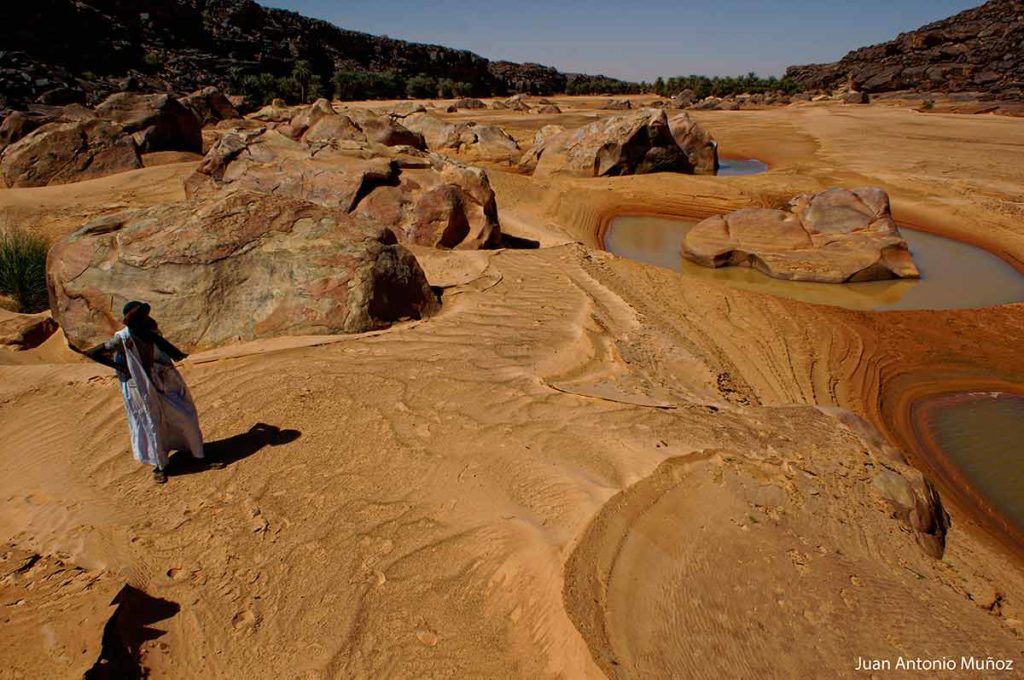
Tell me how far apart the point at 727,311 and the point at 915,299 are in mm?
3873

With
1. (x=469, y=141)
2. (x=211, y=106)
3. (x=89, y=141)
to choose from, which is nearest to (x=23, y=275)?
(x=89, y=141)

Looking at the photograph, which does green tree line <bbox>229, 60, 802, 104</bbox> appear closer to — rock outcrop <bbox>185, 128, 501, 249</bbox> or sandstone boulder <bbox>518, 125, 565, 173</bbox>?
sandstone boulder <bbox>518, 125, 565, 173</bbox>

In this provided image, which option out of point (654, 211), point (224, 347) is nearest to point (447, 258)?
point (224, 347)

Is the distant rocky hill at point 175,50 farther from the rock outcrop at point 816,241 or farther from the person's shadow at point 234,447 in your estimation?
the rock outcrop at point 816,241

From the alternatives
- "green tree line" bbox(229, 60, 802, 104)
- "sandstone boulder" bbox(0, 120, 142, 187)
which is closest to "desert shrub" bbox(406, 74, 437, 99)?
"green tree line" bbox(229, 60, 802, 104)

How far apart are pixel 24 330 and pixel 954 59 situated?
5149cm

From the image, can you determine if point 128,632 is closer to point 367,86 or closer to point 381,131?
point 381,131

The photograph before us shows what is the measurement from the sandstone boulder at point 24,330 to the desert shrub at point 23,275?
43.7 inches

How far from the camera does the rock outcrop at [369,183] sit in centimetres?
827

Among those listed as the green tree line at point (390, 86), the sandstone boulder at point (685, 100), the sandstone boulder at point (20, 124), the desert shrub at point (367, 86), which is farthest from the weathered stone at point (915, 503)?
the desert shrub at point (367, 86)

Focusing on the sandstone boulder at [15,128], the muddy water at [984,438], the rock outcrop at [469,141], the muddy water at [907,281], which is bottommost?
the muddy water at [984,438]

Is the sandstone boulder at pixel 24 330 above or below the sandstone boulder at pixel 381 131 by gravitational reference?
below

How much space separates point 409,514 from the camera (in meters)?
3.26

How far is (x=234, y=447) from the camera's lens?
3795 millimetres
